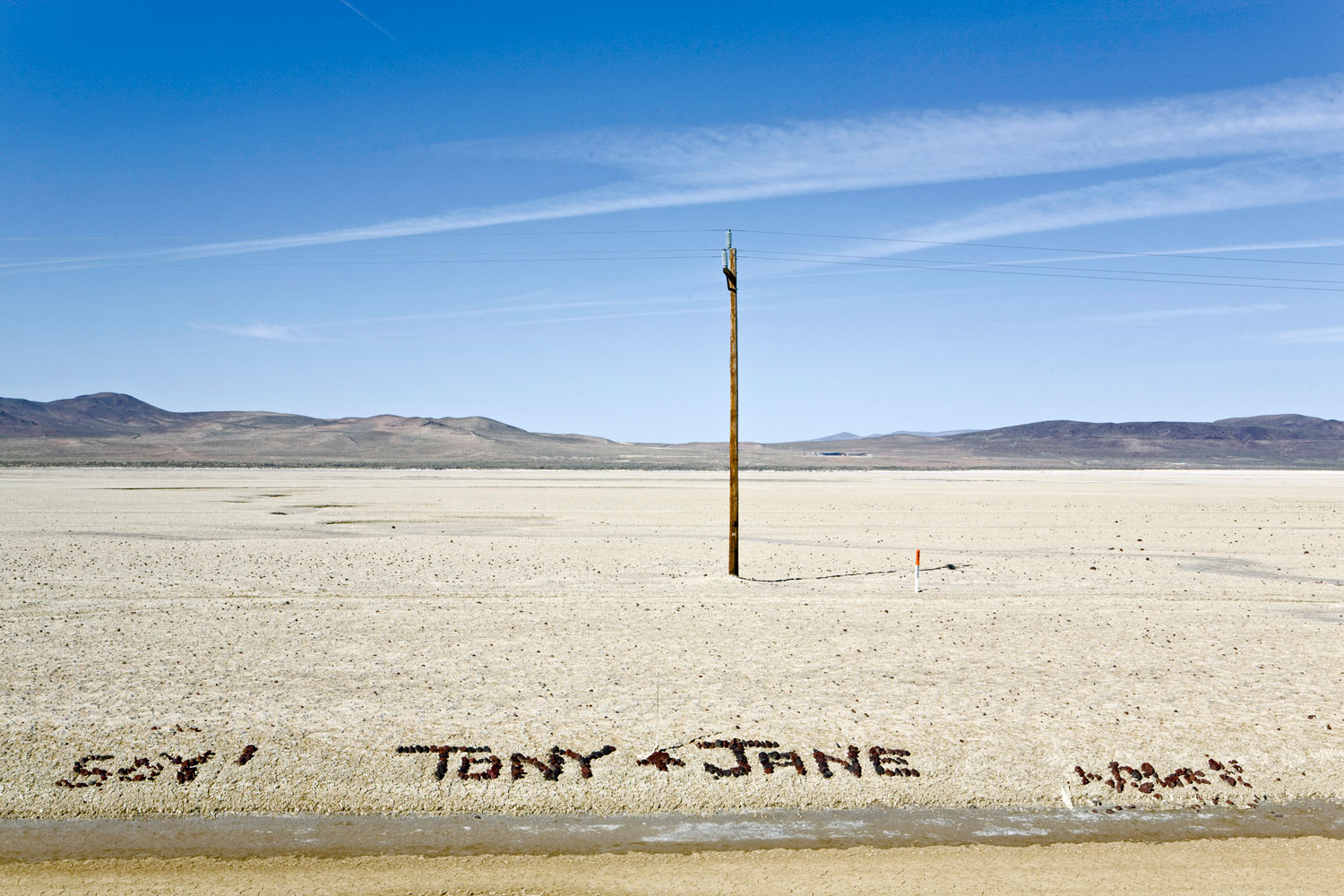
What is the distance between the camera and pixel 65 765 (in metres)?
8.71

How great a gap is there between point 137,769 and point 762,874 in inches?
221

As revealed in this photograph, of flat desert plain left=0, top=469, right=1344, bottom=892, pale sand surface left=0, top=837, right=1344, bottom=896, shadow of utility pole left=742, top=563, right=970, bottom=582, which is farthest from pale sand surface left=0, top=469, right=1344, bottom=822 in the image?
pale sand surface left=0, top=837, right=1344, bottom=896

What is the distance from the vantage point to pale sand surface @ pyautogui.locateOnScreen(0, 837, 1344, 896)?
664cm

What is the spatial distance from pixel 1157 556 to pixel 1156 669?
1416cm

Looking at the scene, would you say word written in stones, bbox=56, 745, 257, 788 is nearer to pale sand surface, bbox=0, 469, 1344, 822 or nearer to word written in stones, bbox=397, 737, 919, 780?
pale sand surface, bbox=0, 469, 1344, 822

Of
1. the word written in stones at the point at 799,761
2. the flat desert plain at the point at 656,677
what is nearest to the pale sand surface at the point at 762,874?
the flat desert plain at the point at 656,677

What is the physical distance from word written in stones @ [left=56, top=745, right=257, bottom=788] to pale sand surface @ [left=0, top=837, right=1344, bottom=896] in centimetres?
148

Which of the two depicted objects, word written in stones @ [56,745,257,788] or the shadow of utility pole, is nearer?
word written in stones @ [56,745,257,788]

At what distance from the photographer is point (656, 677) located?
39.2 ft

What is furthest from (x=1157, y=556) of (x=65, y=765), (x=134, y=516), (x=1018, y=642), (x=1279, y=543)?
(x=134, y=516)

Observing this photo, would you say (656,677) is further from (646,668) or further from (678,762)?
(678,762)

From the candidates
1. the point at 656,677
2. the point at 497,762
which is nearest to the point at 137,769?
the point at 497,762

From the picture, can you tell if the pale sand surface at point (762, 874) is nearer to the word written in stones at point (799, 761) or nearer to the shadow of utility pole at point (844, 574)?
the word written in stones at point (799, 761)

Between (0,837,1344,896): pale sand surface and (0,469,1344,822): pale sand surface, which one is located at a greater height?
(0,469,1344,822): pale sand surface
